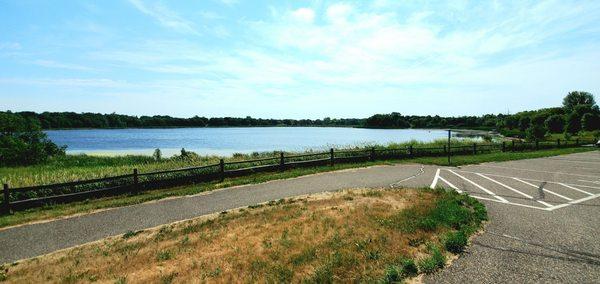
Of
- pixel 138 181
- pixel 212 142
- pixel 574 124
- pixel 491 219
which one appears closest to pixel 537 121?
pixel 574 124

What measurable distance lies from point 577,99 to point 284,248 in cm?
15879

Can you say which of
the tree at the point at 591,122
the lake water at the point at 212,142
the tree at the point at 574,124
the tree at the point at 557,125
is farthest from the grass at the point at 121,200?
the tree at the point at 557,125

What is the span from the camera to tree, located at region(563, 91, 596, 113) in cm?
12131

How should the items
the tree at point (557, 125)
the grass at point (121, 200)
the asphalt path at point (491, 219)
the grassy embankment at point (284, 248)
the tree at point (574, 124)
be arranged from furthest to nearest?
1. the tree at point (557, 125)
2. the tree at point (574, 124)
3. the grass at point (121, 200)
4. the grassy embankment at point (284, 248)
5. the asphalt path at point (491, 219)

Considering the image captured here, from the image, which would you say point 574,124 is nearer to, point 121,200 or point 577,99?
point 577,99

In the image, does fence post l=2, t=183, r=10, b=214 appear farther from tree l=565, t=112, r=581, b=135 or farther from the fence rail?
tree l=565, t=112, r=581, b=135

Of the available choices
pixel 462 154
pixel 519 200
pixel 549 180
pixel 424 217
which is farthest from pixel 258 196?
pixel 462 154

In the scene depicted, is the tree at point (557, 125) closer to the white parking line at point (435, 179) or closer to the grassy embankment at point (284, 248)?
the white parking line at point (435, 179)

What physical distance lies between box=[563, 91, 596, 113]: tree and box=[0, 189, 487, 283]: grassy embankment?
489ft

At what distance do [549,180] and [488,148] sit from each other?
21.6 meters

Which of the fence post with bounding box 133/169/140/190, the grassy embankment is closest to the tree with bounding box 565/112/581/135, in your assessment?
the grassy embankment

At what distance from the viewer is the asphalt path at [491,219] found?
603 cm

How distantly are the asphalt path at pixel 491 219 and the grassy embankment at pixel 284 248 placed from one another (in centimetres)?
64

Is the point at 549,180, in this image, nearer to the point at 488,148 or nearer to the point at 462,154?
the point at 462,154
